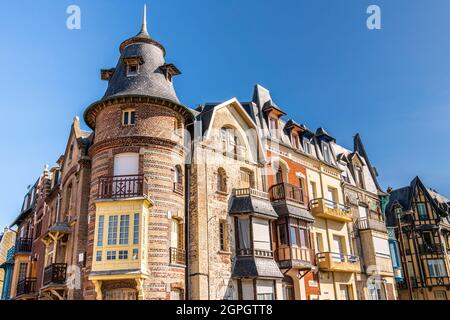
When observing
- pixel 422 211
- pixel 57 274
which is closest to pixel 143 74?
pixel 57 274

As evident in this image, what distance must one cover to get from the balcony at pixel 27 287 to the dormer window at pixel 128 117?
14.4m

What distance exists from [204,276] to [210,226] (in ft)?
8.58

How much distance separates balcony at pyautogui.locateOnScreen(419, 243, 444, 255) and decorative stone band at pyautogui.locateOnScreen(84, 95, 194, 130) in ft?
114

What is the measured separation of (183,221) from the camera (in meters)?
21.0

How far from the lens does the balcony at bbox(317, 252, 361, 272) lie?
26266 mm

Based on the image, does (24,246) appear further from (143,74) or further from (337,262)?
(337,262)

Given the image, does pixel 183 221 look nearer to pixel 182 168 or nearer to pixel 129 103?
pixel 182 168

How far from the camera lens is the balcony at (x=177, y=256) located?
19.5m

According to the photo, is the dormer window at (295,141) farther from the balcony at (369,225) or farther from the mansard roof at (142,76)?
the mansard roof at (142,76)

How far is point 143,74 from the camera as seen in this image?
22312mm

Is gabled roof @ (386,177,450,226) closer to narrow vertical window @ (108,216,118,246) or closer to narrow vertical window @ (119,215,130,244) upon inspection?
narrow vertical window @ (119,215,130,244)
